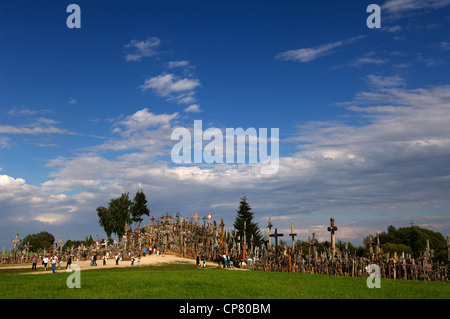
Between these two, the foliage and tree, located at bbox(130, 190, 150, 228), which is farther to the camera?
tree, located at bbox(130, 190, 150, 228)

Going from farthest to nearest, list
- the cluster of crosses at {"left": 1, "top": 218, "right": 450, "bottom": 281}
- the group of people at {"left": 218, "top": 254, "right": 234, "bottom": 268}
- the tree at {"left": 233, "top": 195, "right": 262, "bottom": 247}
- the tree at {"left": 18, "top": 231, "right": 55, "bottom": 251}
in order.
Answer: the tree at {"left": 18, "top": 231, "right": 55, "bottom": 251}
the tree at {"left": 233, "top": 195, "right": 262, "bottom": 247}
the group of people at {"left": 218, "top": 254, "right": 234, "bottom": 268}
the cluster of crosses at {"left": 1, "top": 218, "right": 450, "bottom": 281}

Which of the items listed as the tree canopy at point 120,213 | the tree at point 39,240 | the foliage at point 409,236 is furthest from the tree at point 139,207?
the foliage at point 409,236

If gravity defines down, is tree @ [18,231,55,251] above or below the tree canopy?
below

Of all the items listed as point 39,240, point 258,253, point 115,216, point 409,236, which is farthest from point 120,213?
point 409,236

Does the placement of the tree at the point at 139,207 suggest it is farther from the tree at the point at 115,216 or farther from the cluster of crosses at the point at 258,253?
the cluster of crosses at the point at 258,253

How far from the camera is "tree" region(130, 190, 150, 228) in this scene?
92812 millimetres

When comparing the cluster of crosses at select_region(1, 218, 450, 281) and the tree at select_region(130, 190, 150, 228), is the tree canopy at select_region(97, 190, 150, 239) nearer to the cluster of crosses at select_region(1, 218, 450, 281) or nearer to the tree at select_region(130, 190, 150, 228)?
the tree at select_region(130, 190, 150, 228)

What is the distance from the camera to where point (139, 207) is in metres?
93.2

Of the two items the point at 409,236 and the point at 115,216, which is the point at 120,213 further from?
the point at 409,236

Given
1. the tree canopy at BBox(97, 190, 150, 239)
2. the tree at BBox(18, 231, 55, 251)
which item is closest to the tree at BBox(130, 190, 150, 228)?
the tree canopy at BBox(97, 190, 150, 239)

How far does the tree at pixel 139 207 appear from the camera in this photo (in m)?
92.8
